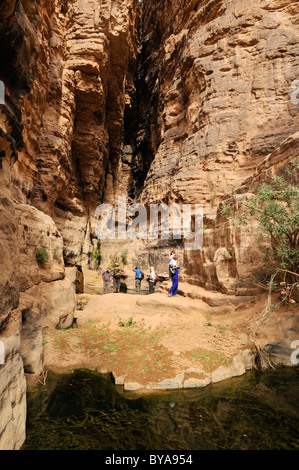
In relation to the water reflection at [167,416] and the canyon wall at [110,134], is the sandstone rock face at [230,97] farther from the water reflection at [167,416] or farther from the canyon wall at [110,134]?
the water reflection at [167,416]

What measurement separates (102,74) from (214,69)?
890 cm

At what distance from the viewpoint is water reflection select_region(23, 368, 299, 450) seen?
3.66 metres

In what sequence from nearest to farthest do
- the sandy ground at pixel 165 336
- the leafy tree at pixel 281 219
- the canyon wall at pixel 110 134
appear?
1. the canyon wall at pixel 110 134
2. the sandy ground at pixel 165 336
3. the leafy tree at pixel 281 219

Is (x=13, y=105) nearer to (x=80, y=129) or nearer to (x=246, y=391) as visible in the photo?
(x=246, y=391)

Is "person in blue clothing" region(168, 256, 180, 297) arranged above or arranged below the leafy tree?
below

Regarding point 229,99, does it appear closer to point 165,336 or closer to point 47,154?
point 47,154

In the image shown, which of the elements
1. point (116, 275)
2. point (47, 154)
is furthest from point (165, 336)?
point (47, 154)

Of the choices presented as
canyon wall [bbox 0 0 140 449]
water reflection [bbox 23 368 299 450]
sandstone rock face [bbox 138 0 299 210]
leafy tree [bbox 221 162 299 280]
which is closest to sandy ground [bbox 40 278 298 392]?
water reflection [bbox 23 368 299 450]

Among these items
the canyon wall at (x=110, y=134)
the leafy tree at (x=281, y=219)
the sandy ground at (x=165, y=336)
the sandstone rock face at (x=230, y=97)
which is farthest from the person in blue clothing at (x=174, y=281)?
the sandstone rock face at (x=230, y=97)

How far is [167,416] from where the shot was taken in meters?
4.34

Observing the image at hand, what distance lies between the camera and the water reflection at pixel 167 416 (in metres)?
3.66

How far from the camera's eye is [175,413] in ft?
14.5

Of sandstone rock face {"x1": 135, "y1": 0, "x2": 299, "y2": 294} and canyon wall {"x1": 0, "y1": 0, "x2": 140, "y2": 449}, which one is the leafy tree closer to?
Answer: canyon wall {"x1": 0, "y1": 0, "x2": 140, "y2": 449}
